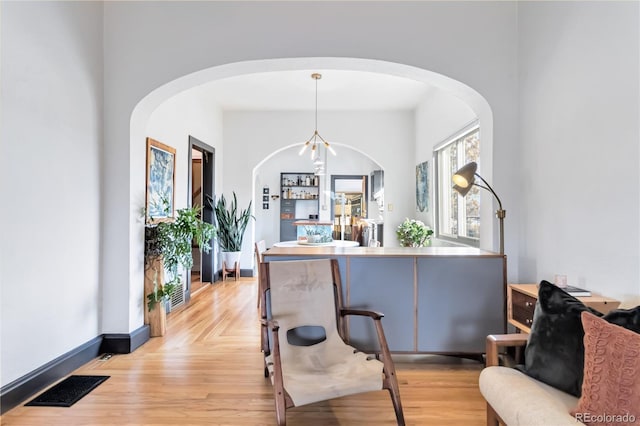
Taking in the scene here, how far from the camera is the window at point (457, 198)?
4035 millimetres

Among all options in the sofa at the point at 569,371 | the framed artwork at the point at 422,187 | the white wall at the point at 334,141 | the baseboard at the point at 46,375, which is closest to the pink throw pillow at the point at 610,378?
the sofa at the point at 569,371

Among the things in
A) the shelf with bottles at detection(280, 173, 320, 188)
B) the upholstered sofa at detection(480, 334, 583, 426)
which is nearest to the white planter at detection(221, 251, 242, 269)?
the shelf with bottles at detection(280, 173, 320, 188)

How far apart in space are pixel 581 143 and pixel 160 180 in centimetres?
393

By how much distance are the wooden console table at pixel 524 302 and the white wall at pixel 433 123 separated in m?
2.22

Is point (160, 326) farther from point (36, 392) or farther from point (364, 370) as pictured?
point (364, 370)

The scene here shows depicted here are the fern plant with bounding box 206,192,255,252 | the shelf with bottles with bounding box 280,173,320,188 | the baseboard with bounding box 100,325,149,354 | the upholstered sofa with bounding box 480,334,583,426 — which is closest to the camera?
the upholstered sofa with bounding box 480,334,583,426

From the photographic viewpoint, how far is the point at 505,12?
2.83 meters

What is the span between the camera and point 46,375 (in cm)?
228

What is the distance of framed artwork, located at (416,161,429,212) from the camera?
5.34 m

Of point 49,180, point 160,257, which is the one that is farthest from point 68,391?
point 49,180

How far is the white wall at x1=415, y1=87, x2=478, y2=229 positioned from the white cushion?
9.89ft

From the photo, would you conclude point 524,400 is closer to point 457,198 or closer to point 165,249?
point 165,249

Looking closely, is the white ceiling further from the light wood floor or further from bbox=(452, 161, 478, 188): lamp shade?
the light wood floor

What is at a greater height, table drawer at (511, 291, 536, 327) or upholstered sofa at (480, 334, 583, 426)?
table drawer at (511, 291, 536, 327)
